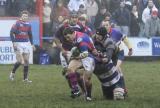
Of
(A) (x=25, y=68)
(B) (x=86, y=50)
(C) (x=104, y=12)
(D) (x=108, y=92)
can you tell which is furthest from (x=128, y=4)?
(B) (x=86, y=50)

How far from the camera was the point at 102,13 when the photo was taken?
90.2ft

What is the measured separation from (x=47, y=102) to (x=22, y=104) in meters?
0.60

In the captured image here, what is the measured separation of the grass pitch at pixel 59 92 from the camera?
40.1 feet

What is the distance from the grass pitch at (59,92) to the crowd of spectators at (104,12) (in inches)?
190

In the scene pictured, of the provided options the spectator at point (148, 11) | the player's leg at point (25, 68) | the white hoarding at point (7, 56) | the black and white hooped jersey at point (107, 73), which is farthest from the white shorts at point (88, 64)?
the spectator at point (148, 11)

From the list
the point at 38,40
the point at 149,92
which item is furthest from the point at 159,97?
the point at 38,40

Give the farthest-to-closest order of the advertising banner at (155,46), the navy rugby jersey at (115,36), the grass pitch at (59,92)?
the advertising banner at (155,46) < the navy rugby jersey at (115,36) < the grass pitch at (59,92)

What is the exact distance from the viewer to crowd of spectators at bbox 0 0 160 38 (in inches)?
1046

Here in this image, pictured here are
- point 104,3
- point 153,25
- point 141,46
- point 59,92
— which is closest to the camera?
point 59,92

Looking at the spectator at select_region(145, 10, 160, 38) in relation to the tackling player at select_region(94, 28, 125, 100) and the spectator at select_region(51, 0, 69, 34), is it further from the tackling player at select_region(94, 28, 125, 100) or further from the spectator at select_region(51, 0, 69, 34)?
the tackling player at select_region(94, 28, 125, 100)

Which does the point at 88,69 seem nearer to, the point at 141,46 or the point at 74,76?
the point at 74,76

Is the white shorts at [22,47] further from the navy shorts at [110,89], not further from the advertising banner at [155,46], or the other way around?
the advertising banner at [155,46]

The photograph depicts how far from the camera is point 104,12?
27.4 meters

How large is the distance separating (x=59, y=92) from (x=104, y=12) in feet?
42.2
